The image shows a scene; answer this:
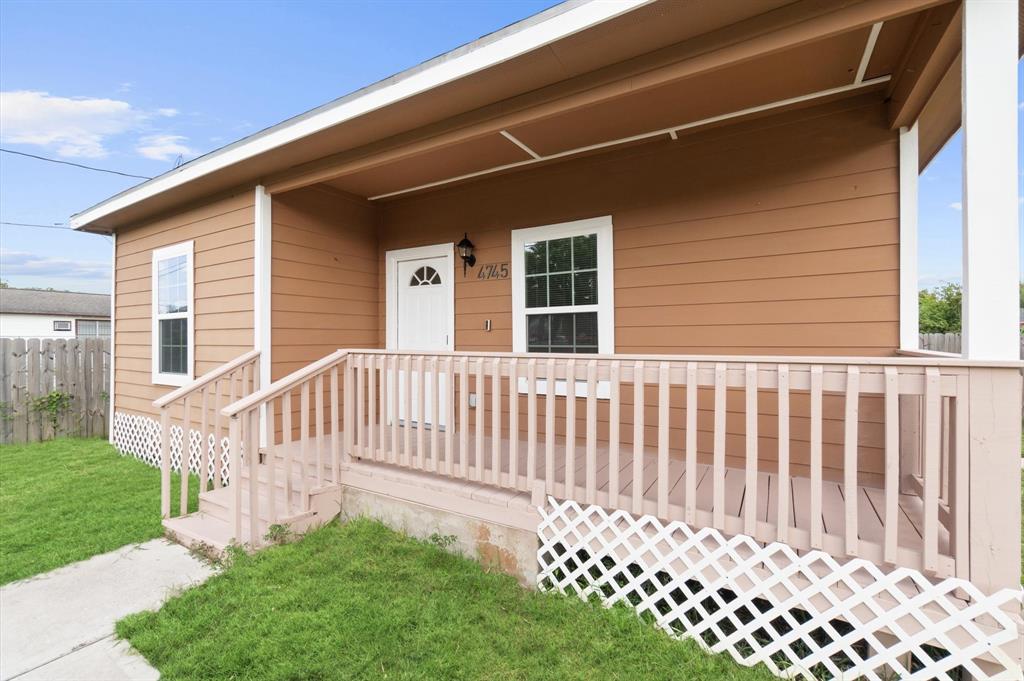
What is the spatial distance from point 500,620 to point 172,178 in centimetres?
505

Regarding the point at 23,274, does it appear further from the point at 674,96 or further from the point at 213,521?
the point at 674,96

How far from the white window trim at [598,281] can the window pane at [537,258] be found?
49 millimetres

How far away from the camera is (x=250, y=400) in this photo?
3061 mm

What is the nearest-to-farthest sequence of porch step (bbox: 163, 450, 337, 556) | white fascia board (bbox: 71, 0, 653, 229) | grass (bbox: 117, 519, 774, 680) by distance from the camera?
grass (bbox: 117, 519, 774, 680) → white fascia board (bbox: 71, 0, 653, 229) → porch step (bbox: 163, 450, 337, 556)

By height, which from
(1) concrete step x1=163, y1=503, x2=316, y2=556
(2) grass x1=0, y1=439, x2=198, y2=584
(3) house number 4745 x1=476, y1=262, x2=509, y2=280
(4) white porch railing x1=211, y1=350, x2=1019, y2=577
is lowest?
(2) grass x1=0, y1=439, x2=198, y2=584

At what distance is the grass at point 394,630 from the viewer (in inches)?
77.0

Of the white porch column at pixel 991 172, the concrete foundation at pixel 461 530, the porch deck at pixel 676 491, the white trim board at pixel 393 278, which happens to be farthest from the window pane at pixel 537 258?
the white porch column at pixel 991 172

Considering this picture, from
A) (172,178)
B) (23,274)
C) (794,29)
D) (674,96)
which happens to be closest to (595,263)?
(674,96)

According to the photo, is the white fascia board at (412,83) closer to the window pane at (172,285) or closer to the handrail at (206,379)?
the window pane at (172,285)

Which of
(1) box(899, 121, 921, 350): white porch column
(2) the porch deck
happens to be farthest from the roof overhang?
(2) the porch deck

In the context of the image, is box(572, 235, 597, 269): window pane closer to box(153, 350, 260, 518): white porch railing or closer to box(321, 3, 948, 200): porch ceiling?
box(321, 3, 948, 200): porch ceiling

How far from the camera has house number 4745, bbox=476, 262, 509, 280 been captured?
447cm

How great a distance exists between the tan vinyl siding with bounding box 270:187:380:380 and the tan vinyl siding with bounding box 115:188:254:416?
0.90 feet

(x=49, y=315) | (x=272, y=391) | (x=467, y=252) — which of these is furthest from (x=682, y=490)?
(x=49, y=315)
